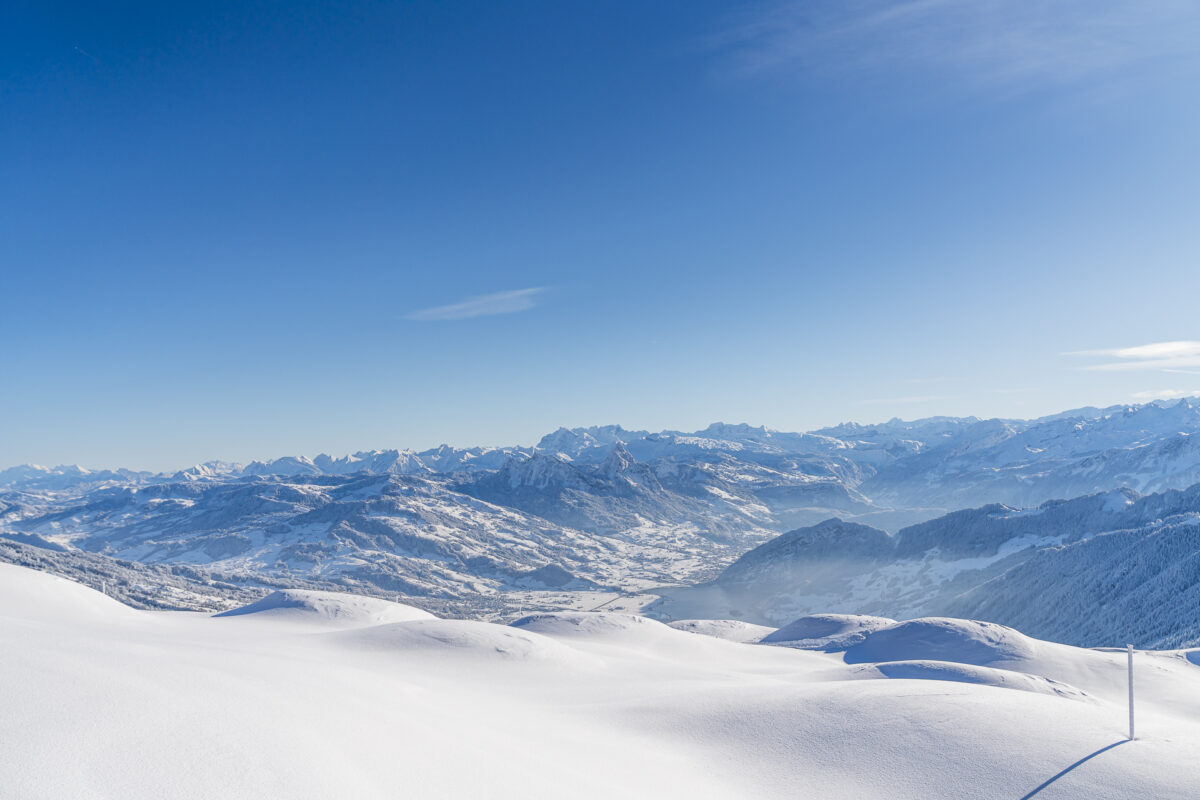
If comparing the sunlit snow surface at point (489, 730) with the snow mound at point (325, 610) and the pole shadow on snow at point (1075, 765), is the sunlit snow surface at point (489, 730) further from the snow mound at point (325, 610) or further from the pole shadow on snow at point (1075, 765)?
the snow mound at point (325, 610)

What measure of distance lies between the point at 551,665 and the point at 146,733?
24.1m

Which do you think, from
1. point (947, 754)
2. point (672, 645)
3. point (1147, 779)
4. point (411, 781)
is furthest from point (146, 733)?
point (672, 645)

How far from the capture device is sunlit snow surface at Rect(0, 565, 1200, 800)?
1145 cm

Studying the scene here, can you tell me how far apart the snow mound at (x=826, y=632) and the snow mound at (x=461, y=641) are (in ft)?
145

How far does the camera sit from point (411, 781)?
12805 mm

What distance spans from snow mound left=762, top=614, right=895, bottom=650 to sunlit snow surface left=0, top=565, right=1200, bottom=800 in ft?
122

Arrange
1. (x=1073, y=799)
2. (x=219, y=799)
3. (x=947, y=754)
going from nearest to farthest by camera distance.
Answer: (x=219, y=799) < (x=1073, y=799) < (x=947, y=754)

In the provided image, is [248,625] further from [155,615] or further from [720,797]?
[720,797]

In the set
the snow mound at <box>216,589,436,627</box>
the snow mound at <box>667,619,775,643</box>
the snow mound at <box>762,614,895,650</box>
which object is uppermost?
the snow mound at <box>216,589,436,627</box>

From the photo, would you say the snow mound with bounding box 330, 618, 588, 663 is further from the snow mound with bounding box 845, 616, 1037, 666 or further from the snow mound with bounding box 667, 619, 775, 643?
the snow mound with bounding box 667, 619, 775, 643

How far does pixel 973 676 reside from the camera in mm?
33781

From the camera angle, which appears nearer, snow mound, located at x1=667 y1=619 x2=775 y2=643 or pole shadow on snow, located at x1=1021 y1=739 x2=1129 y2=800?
pole shadow on snow, located at x1=1021 y1=739 x2=1129 y2=800

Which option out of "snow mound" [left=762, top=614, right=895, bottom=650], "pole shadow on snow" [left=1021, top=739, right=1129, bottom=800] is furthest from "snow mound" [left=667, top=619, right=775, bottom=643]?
"pole shadow on snow" [left=1021, top=739, right=1129, bottom=800]

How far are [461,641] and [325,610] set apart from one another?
21377 mm
